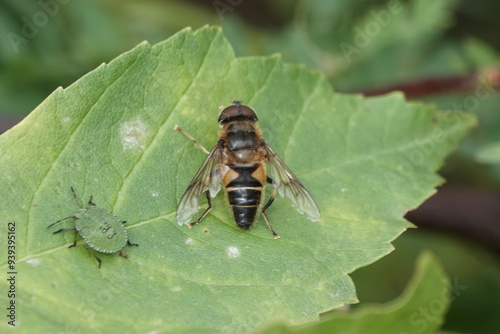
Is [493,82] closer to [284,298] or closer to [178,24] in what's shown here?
[284,298]

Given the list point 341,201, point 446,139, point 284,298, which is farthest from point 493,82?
point 284,298

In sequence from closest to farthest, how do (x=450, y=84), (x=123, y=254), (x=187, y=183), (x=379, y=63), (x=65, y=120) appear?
(x=123, y=254) → (x=65, y=120) → (x=187, y=183) → (x=450, y=84) → (x=379, y=63)

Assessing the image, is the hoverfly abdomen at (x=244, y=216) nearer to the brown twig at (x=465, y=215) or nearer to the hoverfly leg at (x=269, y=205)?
the hoverfly leg at (x=269, y=205)

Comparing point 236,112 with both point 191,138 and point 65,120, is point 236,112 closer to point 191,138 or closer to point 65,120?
point 191,138

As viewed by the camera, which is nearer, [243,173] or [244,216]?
[244,216]

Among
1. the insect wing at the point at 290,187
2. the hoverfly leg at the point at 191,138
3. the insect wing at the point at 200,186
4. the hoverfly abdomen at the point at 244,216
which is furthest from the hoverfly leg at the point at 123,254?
the insect wing at the point at 290,187

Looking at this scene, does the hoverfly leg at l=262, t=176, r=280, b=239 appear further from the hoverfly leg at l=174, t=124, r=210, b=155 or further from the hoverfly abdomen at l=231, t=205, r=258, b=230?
the hoverfly leg at l=174, t=124, r=210, b=155

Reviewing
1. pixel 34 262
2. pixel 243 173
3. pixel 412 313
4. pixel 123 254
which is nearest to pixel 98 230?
pixel 123 254
